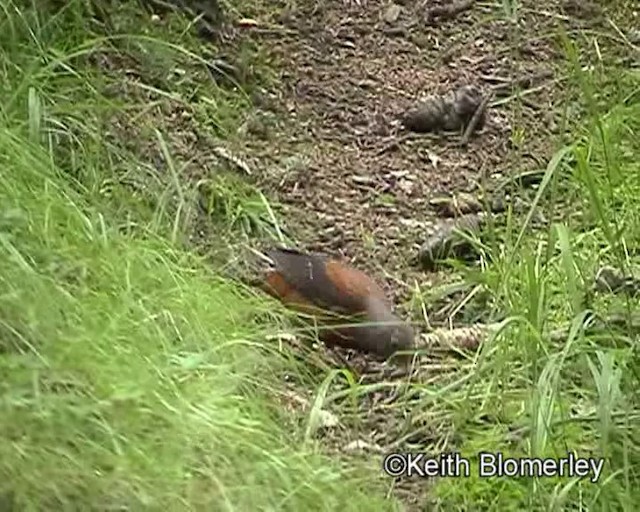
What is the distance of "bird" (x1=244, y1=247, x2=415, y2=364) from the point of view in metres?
2.33

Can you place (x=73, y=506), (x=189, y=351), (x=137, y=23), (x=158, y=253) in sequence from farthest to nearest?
(x=137, y=23)
(x=158, y=253)
(x=189, y=351)
(x=73, y=506)

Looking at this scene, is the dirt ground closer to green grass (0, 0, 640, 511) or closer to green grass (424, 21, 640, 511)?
green grass (0, 0, 640, 511)

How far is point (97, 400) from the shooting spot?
5.62 feet

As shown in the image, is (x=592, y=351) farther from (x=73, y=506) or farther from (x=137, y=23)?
(x=137, y=23)

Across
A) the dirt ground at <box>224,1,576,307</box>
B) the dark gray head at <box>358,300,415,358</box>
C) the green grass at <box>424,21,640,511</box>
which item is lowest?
the dirt ground at <box>224,1,576,307</box>

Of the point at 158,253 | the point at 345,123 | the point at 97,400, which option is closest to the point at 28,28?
the point at 158,253

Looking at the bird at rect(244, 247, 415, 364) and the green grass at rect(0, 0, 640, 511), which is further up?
the green grass at rect(0, 0, 640, 511)

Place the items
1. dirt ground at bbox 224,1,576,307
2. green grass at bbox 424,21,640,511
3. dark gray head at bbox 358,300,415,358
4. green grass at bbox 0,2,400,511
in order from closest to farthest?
green grass at bbox 0,2,400,511
green grass at bbox 424,21,640,511
dark gray head at bbox 358,300,415,358
dirt ground at bbox 224,1,576,307

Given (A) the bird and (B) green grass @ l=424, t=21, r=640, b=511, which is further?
(A) the bird

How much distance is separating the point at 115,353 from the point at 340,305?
595 millimetres

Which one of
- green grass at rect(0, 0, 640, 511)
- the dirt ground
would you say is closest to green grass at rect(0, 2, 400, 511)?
green grass at rect(0, 0, 640, 511)

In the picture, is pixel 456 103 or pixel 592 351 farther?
pixel 456 103

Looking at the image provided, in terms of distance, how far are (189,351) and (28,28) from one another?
3.12 ft

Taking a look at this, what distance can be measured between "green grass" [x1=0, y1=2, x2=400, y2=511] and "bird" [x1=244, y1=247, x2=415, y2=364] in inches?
3.0
